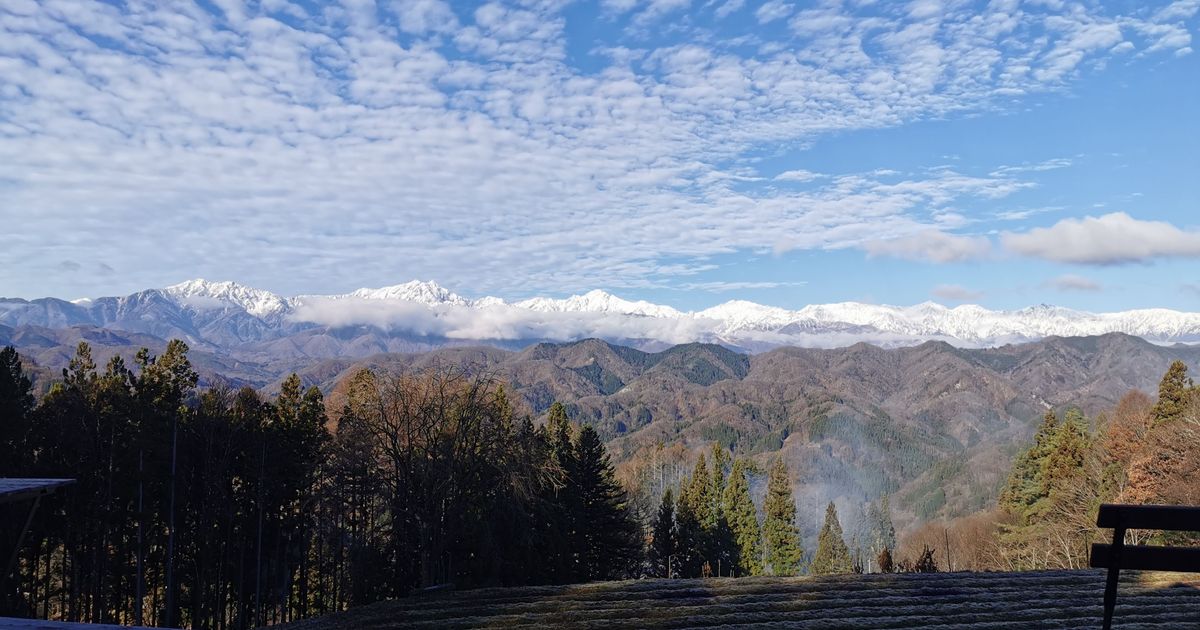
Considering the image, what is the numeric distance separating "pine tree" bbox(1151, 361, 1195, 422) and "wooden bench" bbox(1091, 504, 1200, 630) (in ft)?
113

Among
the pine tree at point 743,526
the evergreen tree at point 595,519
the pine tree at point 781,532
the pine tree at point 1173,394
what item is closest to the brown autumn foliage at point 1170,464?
the pine tree at point 1173,394

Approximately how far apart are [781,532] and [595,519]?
90.9ft

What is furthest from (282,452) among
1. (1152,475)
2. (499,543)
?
(1152,475)

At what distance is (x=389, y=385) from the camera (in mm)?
28406

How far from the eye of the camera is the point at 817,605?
15.5 metres

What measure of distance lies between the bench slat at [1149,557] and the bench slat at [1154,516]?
0.77 feet

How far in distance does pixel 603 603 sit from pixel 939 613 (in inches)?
279

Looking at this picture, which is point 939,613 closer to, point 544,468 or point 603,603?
point 603,603

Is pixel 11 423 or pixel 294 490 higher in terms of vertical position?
pixel 11 423

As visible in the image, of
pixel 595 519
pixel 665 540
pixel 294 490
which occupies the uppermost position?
pixel 294 490

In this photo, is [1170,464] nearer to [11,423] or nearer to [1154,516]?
[1154,516]

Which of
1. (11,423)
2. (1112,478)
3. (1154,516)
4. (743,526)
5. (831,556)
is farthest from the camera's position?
(831,556)

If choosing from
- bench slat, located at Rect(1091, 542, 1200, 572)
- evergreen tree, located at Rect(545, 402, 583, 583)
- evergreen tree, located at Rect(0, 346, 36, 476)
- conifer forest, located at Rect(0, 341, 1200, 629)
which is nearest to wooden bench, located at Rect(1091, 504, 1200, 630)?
bench slat, located at Rect(1091, 542, 1200, 572)

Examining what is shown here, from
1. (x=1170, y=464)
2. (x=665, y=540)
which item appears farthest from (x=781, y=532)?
(x=1170, y=464)
